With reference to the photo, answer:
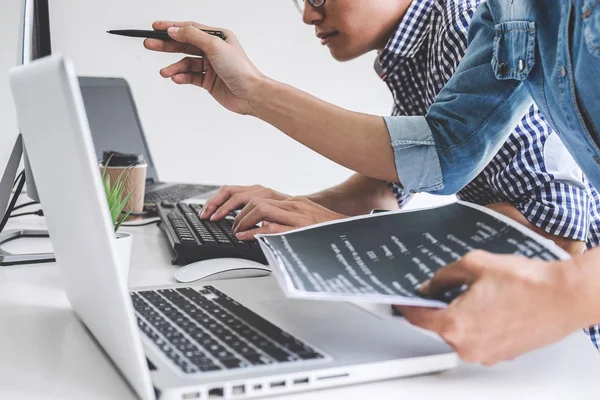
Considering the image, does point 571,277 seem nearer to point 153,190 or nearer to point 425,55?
point 425,55

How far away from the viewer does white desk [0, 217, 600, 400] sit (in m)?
0.46

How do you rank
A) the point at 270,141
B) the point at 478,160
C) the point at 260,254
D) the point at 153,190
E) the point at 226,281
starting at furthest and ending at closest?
the point at 270,141, the point at 153,190, the point at 478,160, the point at 260,254, the point at 226,281

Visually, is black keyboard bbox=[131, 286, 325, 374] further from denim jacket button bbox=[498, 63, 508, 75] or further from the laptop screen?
the laptop screen

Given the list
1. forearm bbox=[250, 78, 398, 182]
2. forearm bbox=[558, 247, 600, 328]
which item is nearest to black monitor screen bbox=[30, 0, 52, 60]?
forearm bbox=[250, 78, 398, 182]

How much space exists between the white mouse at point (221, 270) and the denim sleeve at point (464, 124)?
34 centimetres

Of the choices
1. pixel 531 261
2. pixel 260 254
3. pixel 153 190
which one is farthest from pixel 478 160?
pixel 153 190

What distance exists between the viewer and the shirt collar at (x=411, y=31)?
1301mm

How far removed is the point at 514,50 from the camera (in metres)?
0.84

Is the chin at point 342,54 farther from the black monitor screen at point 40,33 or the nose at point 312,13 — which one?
the black monitor screen at point 40,33

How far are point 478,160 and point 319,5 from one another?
2.00 feet

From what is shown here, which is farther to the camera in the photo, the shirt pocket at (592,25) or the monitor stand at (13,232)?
the monitor stand at (13,232)

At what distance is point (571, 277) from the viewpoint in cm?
47

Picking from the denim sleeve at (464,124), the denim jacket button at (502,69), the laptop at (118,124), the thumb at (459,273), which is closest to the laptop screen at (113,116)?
the laptop at (118,124)

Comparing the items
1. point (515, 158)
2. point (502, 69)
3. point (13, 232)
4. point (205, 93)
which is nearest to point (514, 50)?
point (502, 69)
